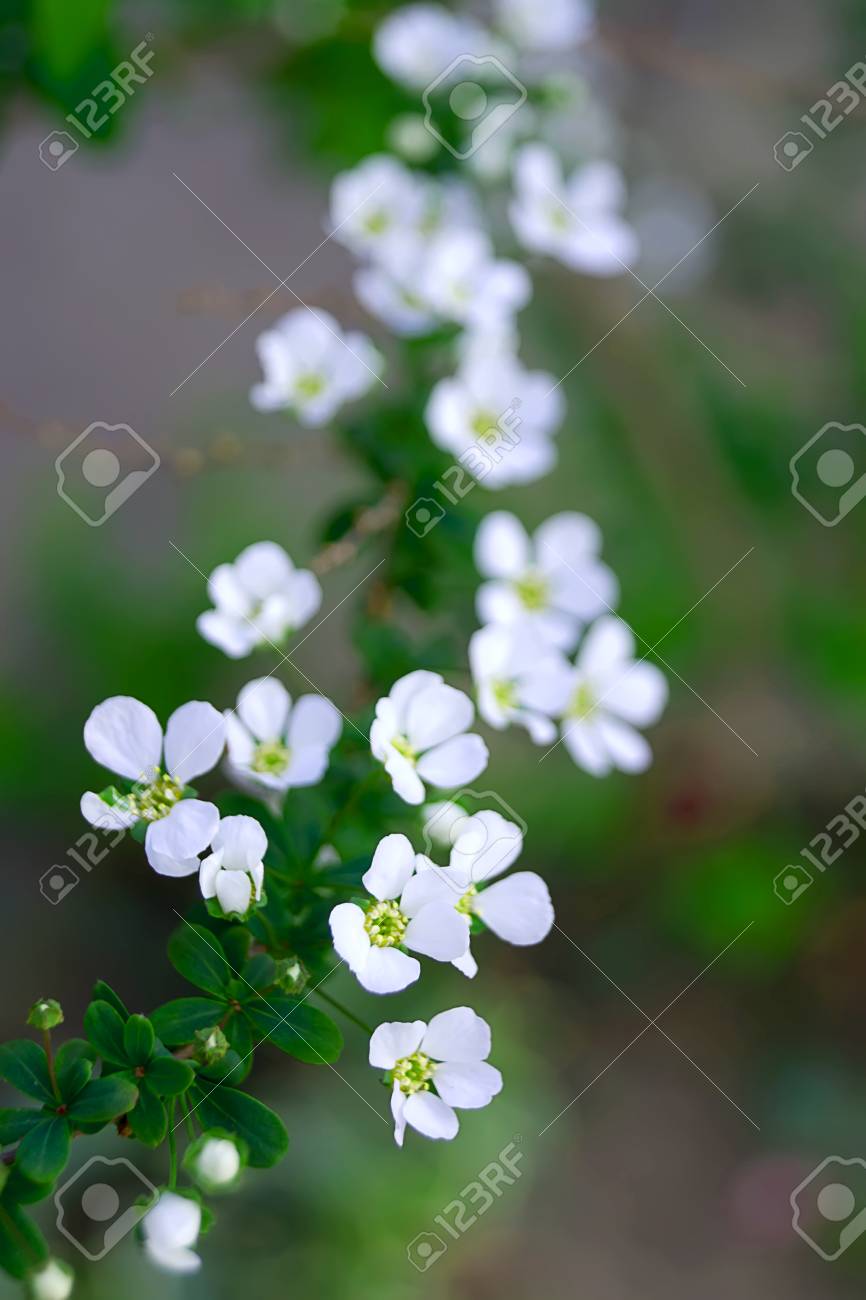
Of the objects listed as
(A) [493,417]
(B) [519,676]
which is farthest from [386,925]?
(A) [493,417]

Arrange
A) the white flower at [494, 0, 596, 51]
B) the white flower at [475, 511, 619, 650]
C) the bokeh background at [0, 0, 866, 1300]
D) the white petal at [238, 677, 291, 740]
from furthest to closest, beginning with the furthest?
the bokeh background at [0, 0, 866, 1300] < the white flower at [494, 0, 596, 51] < the white flower at [475, 511, 619, 650] < the white petal at [238, 677, 291, 740]

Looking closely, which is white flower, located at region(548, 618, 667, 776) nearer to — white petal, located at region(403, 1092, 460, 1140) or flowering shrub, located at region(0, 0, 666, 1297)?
flowering shrub, located at region(0, 0, 666, 1297)

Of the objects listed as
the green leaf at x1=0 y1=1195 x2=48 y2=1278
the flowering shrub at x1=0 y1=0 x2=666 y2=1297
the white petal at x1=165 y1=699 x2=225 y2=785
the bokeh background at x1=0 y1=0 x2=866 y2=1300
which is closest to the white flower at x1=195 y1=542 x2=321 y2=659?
the flowering shrub at x1=0 y1=0 x2=666 y2=1297

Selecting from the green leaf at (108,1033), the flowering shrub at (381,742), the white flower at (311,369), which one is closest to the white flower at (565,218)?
the flowering shrub at (381,742)

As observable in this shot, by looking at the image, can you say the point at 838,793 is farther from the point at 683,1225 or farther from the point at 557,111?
the point at 557,111

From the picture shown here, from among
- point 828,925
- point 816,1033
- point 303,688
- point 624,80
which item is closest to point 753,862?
point 828,925

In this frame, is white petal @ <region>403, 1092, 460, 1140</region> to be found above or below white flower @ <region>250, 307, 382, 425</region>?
below
